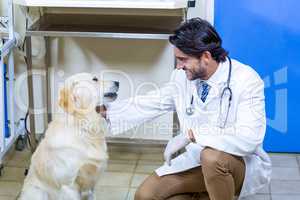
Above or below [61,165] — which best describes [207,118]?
above

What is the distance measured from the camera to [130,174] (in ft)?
10.8

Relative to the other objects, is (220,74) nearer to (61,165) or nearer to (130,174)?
(61,165)

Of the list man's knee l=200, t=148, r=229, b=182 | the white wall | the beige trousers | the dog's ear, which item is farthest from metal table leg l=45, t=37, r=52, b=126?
man's knee l=200, t=148, r=229, b=182

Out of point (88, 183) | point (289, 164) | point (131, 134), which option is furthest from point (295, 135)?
point (88, 183)

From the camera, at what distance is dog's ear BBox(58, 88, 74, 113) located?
8.16 feet

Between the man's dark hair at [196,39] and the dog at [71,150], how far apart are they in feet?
1.38

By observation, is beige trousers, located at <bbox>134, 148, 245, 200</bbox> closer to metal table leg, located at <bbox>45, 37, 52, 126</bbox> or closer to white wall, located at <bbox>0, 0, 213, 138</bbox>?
white wall, located at <bbox>0, 0, 213, 138</bbox>

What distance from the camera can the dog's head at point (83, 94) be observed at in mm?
2492

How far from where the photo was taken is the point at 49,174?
101 inches

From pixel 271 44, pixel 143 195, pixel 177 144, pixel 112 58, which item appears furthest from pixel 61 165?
pixel 271 44

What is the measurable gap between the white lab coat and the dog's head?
11 centimetres

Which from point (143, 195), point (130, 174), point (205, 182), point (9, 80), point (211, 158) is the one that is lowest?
point (130, 174)

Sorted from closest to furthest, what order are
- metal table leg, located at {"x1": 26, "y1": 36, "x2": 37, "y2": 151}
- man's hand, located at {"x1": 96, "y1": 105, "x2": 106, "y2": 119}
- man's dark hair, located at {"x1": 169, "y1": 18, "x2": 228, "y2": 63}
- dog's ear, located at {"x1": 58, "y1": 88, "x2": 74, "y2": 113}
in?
1. man's dark hair, located at {"x1": 169, "y1": 18, "x2": 228, "y2": 63}
2. dog's ear, located at {"x1": 58, "y1": 88, "x2": 74, "y2": 113}
3. man's hand, located at {"x1": 96, "y1": 105, "x2": 106, "y2": 119}
4. metal table leg, located at {"x1": 26, "y1": 36, "x2": 37, "y2": 151}

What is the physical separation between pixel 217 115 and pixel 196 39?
0.35 metres
